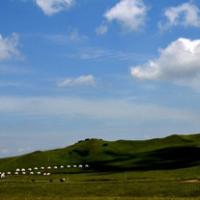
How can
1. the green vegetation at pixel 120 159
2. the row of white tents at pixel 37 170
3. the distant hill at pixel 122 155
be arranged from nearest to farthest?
the green vegetation at pixel 120 159 < the row of white tents at pixel 37 170 < the distant hill at pixel 122 155

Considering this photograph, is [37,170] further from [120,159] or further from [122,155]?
[122,155]

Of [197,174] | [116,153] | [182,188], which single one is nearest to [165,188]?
[182,188]

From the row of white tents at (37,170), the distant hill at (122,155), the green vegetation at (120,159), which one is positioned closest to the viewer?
the green vegetation at (120,159)

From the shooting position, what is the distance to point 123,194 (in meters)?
72.0

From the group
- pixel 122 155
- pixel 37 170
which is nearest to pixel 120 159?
pixel 122 155

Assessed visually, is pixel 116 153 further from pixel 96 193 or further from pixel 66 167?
pixel 96 193

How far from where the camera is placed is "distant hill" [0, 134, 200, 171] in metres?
156

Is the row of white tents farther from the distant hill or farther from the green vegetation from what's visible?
the distant hill

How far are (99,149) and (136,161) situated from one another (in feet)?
81.8

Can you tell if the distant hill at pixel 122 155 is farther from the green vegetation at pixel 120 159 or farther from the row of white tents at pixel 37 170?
the row of white tents at pixel 37 170

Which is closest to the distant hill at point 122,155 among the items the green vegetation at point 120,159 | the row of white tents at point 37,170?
the green vegetation at point 120,159

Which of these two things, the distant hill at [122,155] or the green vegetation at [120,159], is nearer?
the green vegetation at [120,159]

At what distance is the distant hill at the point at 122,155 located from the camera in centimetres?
15612

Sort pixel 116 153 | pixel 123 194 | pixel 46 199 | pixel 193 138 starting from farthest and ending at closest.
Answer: pixel 193 138, pixel 116 153, pixel 123 194, pixel 46 199
